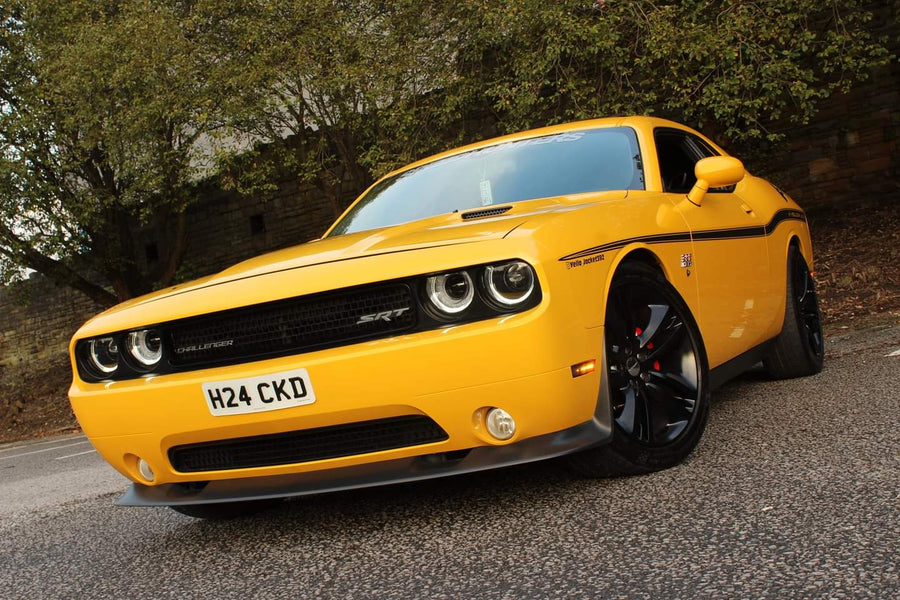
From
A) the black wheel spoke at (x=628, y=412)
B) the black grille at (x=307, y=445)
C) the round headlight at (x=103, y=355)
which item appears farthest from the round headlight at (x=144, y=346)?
the black wheel spoke at (x=628, y=412)

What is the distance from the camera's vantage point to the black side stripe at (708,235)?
2872 mm

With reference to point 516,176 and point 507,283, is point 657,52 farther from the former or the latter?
point 507,283

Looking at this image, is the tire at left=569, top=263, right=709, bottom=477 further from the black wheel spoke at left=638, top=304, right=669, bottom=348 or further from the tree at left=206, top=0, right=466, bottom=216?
the tree at left=206, top=0, right=466, bottom=216

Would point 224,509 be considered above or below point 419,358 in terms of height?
below

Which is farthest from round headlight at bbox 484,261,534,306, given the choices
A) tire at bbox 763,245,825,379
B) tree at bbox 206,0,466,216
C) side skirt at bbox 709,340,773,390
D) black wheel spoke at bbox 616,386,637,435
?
tree at bbox 206,0,466,216

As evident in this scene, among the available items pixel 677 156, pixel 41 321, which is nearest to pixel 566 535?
pixel 677 156

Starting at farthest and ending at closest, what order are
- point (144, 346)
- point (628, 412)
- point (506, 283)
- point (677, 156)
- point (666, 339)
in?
point (677, 156) → point (666, 339) → point (144, 346) → point (628, 412) → point (506, 283)

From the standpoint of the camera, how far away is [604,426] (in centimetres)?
273

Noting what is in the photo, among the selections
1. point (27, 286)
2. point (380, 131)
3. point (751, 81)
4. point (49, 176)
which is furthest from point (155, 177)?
point (751, 81)

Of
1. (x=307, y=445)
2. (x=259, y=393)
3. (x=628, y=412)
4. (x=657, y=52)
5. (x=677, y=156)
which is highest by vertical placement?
(x=657, y=52)

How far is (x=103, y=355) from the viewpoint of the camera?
3.18 meters

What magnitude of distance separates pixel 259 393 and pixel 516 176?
1678 mm

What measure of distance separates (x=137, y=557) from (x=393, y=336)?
1.22m

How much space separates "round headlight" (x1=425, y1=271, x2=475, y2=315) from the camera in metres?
2.67
